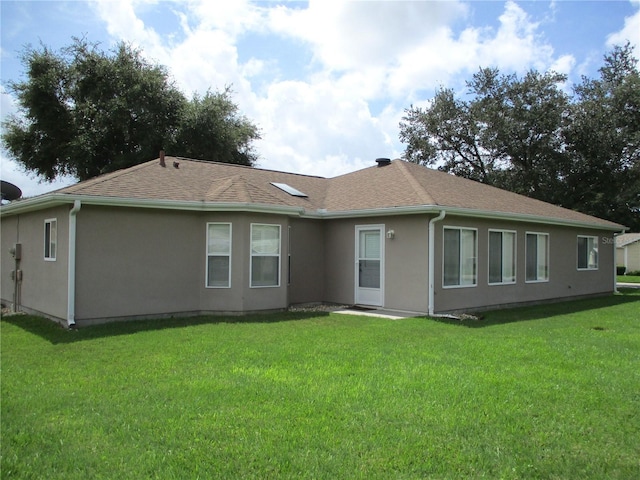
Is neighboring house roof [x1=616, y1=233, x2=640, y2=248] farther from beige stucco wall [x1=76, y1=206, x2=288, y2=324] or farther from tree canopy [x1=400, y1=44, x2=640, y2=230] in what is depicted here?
beige stucco wall [x1=76, y1=206, x2=288, y2=324]

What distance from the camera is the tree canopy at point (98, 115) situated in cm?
2484

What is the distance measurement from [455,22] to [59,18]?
8.92 meters

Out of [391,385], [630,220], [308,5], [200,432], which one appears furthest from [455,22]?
[630,220]

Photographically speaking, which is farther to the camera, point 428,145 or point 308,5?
point 428,145

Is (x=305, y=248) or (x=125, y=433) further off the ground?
(x=305, y=248)

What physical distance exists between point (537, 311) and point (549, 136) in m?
17.3

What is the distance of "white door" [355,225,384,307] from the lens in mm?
12469

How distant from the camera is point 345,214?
12930mm

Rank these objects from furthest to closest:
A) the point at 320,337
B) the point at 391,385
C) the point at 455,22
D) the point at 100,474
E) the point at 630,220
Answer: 1. the point at 630,220
2. the point at 455,22
3. the point at 320,337
4. the point at 391,385
5. the point at 100,474

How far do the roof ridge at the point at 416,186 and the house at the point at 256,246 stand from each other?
47 millimetres

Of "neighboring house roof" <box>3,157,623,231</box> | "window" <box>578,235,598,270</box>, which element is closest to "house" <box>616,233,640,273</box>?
"window" <box>578,235,598,270</box>

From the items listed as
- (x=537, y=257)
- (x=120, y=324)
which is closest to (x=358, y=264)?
(x=537, y=257)

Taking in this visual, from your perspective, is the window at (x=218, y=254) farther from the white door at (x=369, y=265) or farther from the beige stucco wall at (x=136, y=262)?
the white door at (x=369, y=265)

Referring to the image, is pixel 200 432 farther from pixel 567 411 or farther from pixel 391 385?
pixel 567 411
